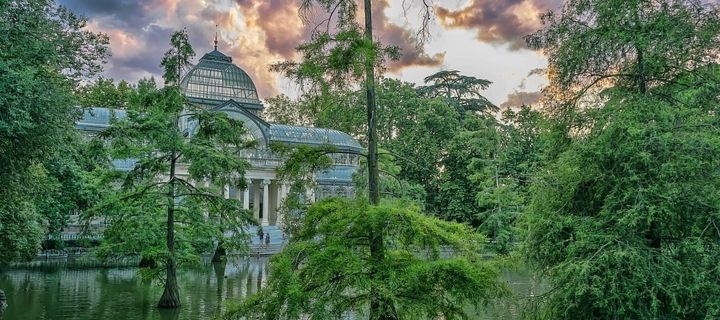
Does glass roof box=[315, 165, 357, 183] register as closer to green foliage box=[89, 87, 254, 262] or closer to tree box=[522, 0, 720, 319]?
green foliage box=[89, 87, 254, 262]

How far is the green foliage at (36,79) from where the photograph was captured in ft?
34.2

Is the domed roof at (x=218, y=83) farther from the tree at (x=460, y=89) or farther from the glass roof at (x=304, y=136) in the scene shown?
the tree at (x=460, y=89)

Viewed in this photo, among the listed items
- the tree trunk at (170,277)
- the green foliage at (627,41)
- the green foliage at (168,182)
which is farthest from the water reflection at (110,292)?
the green foliage at (627,41)

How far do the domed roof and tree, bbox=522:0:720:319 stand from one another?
42.6 meters

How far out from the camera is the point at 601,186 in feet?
32.5

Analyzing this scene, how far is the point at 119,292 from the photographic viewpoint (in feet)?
67.5

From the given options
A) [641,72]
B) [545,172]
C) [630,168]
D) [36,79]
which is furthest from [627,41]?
[36,79]

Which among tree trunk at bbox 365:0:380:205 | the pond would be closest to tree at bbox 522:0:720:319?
the pond

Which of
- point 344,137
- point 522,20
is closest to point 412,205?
point 522,20

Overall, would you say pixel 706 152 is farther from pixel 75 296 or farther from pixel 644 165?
pixel 75 296

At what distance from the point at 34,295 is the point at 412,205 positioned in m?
15.6

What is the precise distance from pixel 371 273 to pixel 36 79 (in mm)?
7564

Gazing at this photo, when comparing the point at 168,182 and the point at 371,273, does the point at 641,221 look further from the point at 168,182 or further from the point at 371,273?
the point at 168,182

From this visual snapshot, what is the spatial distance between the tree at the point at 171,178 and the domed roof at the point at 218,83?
32935 mm
